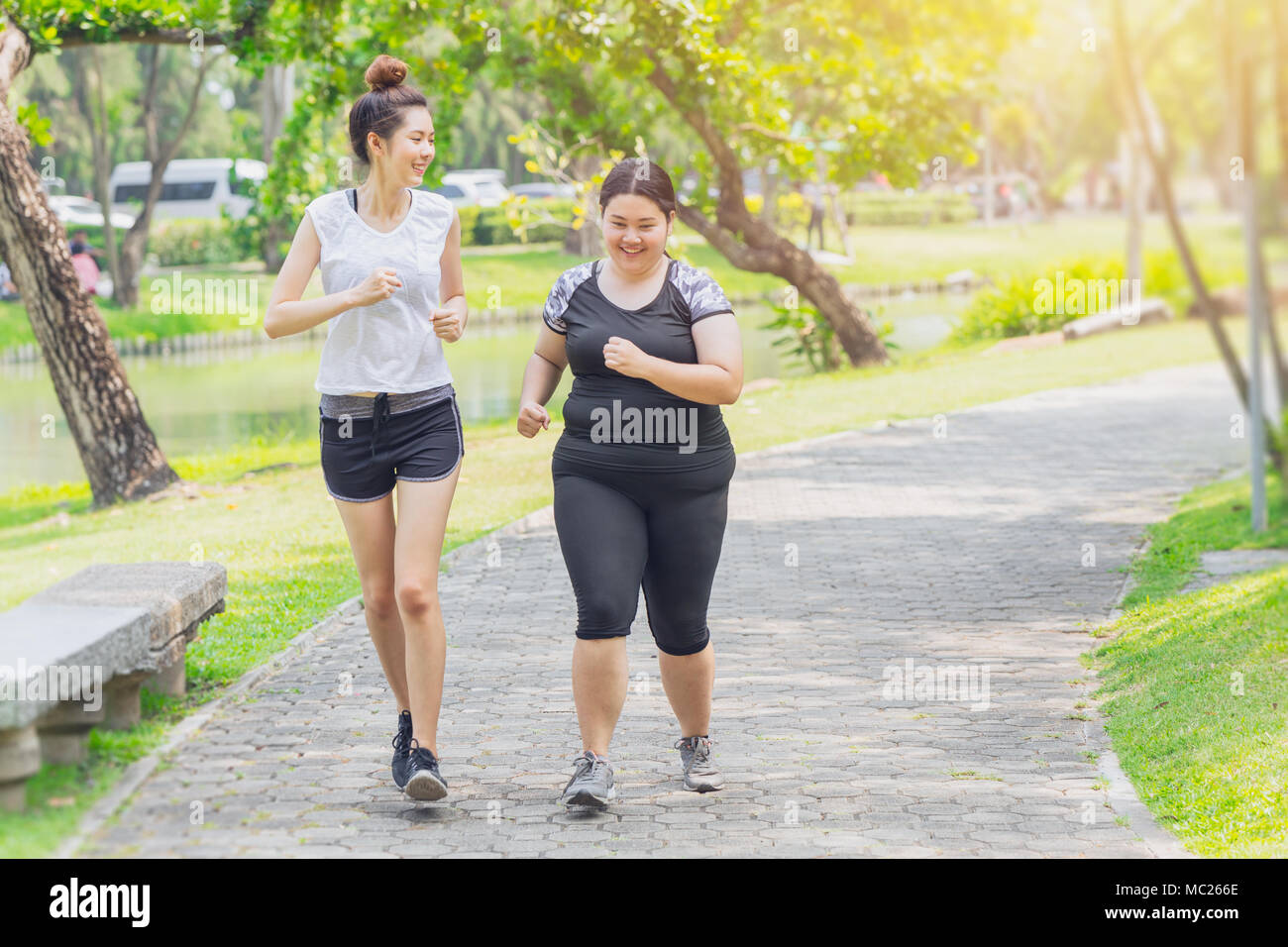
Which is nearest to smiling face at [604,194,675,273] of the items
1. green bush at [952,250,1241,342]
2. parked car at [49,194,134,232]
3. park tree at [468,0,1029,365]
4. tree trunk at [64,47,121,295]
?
park tree at [468,0,1029,365]

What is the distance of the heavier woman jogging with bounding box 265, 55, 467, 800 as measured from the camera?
5000mm

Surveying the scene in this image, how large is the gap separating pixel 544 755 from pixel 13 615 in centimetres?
191

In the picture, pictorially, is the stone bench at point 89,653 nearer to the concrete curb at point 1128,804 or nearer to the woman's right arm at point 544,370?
the woman's right arm at point 544,370

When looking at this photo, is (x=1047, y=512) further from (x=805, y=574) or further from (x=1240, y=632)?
(x=1240, y=632)

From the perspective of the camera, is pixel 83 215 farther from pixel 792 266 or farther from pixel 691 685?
pixel 691 685

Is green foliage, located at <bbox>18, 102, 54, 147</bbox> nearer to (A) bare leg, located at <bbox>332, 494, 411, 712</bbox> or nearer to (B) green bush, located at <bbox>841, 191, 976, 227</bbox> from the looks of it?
Result: (A) bare leg, located at <bbox>332, 494, 411, 712</bbox>

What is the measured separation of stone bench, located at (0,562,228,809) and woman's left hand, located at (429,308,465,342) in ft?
4.88

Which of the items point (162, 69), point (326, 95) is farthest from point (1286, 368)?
point (162, 69)

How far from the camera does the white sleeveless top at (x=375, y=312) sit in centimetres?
502

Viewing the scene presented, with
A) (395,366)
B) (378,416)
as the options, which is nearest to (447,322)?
(395,366)

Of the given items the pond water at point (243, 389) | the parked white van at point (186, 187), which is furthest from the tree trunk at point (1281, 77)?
the parked white van at point (186, 187)

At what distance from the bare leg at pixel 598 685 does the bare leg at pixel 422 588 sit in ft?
1.46

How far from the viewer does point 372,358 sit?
5031 millimetres

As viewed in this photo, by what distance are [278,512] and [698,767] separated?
7102mm
